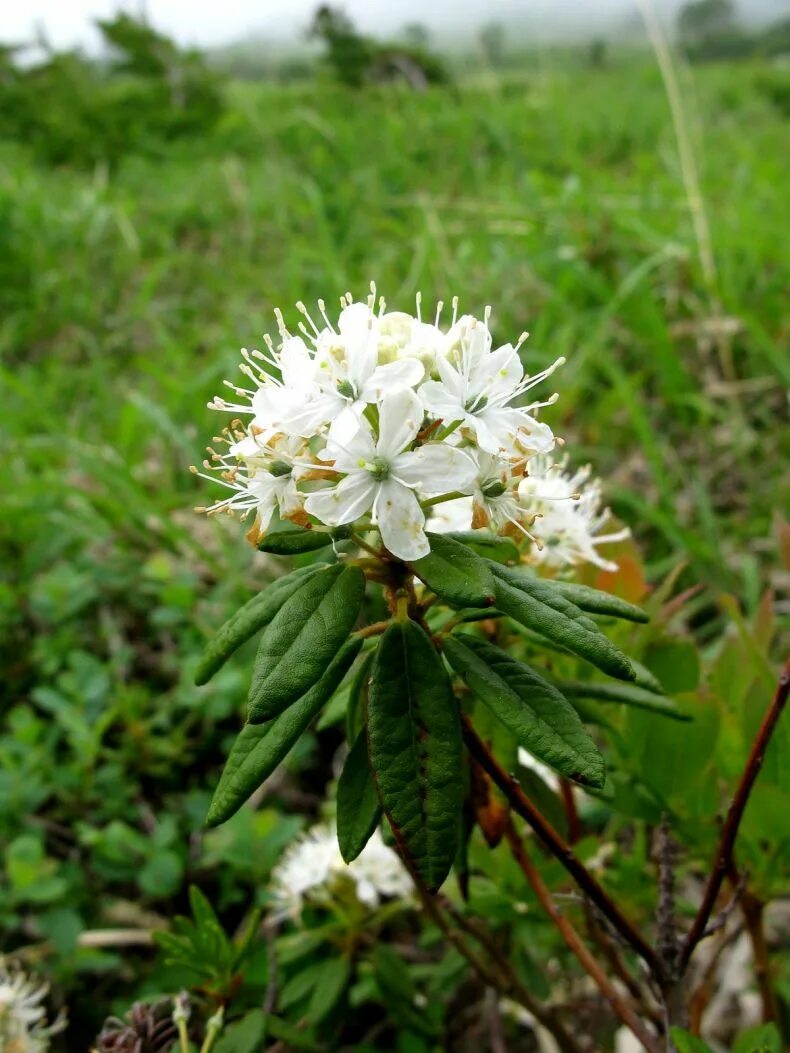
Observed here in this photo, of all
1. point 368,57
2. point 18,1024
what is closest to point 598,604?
point 18,1024

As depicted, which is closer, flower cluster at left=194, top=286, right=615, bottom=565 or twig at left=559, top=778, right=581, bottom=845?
flower cluster at left=194, top=286, right=615, bottom=565

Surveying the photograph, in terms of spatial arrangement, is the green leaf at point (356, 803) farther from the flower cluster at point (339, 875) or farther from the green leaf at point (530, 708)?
the flower cluster at point (339, 875)

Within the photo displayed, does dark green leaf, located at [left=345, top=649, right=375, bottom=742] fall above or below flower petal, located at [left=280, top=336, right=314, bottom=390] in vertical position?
below

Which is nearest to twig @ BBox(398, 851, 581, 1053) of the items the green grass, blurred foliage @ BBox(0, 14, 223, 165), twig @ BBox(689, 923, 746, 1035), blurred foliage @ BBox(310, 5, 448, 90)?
twig @ BBox(689, 923, 746, 1035)

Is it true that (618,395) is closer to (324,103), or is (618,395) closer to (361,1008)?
(361,1008)

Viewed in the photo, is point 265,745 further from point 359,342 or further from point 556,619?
point 359,342

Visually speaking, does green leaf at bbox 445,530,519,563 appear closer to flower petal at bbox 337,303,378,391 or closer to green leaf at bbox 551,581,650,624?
green leaf at bbox 551,581,650,624
